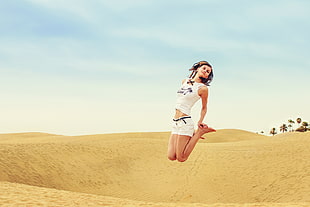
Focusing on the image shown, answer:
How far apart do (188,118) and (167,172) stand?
18.3 m

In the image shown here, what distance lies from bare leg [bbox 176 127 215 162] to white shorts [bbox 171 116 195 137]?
7 cm

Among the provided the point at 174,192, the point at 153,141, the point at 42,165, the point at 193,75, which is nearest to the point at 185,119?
the point at 193,75

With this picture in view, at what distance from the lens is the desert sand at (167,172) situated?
2117 centimetres

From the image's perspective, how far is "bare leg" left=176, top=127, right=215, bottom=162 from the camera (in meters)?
6.48

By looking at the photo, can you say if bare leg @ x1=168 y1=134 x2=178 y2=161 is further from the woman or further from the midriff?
the midriff

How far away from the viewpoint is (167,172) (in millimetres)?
24359

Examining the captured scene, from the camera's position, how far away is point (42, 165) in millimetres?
22406

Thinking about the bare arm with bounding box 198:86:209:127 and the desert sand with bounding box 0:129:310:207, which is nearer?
the bare arm with bounding box 198:86:209:127

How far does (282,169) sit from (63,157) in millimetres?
14131

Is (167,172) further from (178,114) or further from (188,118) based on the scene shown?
(188,118)

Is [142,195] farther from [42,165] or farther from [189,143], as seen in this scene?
[189,143]

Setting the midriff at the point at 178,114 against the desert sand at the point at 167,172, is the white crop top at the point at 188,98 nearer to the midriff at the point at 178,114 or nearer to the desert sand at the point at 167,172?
the midriff at the point at 178,114

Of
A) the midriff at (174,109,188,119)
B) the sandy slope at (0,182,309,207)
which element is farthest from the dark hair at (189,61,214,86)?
the sandy slope at (0,182,309,207)

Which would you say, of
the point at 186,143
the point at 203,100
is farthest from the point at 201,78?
the point at 186,143
